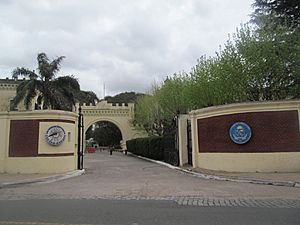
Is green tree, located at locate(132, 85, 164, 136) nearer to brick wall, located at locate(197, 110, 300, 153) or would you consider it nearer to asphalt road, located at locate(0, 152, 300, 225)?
brick wall, located at locate(197, 110, 300, 153)

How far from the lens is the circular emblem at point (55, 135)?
19.3 metres

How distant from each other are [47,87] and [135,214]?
2282 cm

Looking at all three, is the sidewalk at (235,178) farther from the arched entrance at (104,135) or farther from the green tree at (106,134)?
the green tree at (106,134)

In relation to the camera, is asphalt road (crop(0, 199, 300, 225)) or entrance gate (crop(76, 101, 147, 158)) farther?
entrance gate (crop(76, 101, 147, 158))

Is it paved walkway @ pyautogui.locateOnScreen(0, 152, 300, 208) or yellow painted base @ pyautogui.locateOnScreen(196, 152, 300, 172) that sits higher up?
yellow painted base @ pyautogui.locateOnScreen(196, 152, 300, 172)

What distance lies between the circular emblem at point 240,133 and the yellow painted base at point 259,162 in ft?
2.20

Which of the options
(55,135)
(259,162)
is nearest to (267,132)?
(259,162)

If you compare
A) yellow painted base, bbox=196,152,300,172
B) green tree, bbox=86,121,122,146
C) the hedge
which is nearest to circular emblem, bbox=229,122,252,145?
yellow painted base, bbox=196,152,300,172

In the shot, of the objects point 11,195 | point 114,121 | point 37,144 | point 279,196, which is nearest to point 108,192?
point 11,195

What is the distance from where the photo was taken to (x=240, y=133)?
58.3ft

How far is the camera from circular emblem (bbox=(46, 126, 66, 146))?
1934cm

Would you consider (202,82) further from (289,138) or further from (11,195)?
(11,195)

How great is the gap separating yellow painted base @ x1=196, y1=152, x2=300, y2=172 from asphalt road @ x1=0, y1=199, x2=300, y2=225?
27.8ft

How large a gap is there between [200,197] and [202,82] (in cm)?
1490
